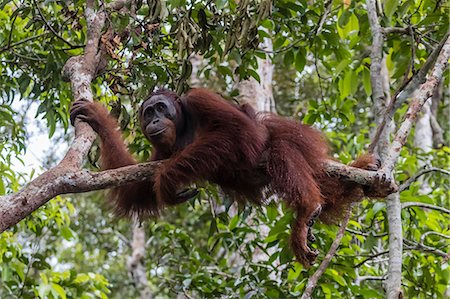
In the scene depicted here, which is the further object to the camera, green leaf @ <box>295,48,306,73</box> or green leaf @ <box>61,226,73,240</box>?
green leaf @ <box>61,226,73,240</box>

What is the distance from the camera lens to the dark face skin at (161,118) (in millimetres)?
3457

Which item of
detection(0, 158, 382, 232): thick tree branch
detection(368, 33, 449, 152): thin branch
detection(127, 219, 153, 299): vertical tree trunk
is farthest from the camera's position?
detection(127, 219, 153, 299): vertical tree trunk

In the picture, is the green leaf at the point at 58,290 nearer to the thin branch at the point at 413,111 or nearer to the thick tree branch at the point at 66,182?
the thick tree branch at the point at 66,182

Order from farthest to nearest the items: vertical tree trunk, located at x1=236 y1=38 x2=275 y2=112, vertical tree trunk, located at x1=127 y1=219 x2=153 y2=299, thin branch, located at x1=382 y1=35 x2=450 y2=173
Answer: vertical tree trunk, located at x1=127 y1=219 x2=153 y2=299, vertical tree trunk, located at x1=236 y1=38 x2=275 y2=112, thin branch, located at x1=382 y1=35 x2=450 y2=173

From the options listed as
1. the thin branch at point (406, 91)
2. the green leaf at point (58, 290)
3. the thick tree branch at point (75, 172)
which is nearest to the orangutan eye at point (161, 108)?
the thick tree branch at point (75, 172)

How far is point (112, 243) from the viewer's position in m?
11.0

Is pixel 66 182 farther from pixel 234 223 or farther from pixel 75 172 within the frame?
pixel 234 223

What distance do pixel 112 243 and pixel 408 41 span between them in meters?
7.70

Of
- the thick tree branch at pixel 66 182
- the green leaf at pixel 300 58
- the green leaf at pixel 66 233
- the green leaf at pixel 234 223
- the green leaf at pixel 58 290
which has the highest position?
the green leaf at pixel 300 58

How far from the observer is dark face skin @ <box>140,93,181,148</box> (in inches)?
136

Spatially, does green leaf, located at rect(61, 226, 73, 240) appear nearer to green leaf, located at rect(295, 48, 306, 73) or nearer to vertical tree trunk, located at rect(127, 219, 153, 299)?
green leaf, located at rect(295, 48, 306, 73)

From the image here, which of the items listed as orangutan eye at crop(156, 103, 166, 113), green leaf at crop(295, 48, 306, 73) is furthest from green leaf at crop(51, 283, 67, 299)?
green leaf at crop(295, 48, 306, 73)

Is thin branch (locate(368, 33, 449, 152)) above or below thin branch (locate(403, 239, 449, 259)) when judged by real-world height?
above

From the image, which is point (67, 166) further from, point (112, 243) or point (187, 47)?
point (112, 243)
